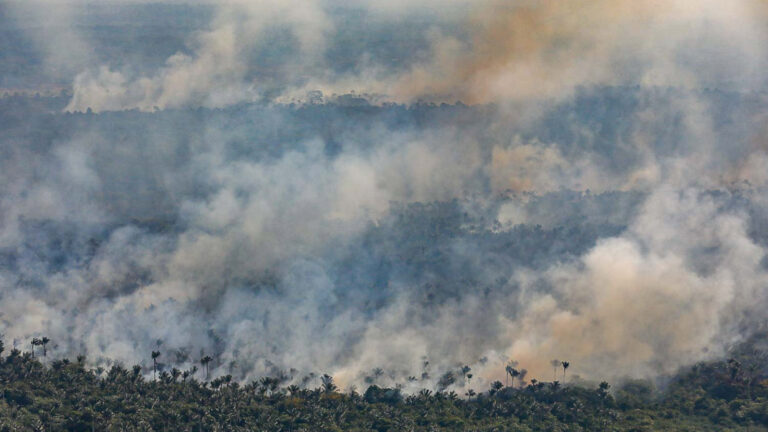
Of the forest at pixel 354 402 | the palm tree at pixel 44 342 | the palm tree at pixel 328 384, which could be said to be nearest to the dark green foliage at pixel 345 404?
the forest at pixel 354 402

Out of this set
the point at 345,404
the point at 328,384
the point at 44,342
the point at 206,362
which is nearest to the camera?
the point at 345,404

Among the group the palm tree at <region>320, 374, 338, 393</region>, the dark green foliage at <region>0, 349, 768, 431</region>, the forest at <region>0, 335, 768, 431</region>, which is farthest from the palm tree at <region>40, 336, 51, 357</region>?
the palm tree at <region>320, 374, 338, 393</region>

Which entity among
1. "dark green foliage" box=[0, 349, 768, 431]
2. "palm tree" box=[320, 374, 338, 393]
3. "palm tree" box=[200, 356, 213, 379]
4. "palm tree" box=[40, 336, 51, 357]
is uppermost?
"palm tree" box=[40, 336, 51, 357]

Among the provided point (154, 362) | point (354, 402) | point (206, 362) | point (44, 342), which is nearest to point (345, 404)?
point (354, 402)

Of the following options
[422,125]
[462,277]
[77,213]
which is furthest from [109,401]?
[422,125]

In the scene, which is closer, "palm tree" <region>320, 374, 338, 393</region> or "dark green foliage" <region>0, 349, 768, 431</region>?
"dark green foliage" <region>0, 349, 768, 431</region>

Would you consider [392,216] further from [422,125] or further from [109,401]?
[109,401]

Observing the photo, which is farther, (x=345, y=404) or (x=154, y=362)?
(x=154, y=362)

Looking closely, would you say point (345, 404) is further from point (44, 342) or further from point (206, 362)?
point (44, 342)

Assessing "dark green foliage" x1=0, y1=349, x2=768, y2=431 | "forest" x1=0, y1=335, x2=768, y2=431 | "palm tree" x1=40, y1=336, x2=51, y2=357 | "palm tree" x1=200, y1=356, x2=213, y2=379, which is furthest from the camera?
"palm tree" x1=40, y1=336, x2=51, y2=357

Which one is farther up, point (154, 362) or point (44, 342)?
point (44, 342)

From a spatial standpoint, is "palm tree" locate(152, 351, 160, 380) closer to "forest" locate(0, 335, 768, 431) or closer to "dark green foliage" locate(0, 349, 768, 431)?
"forest" locate(0, 335, 768, 431)

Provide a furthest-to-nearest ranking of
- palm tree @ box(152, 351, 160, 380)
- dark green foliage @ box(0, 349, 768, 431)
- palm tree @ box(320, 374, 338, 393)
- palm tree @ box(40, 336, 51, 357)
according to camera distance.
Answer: palm tree @ box(40, 336, 51, 357) → palm tree @ box(152, 351, 160, 380) → palm tree @ box(320, 374, 338, 393) → dark green foliage @ box(0, 349, 768, 431)
